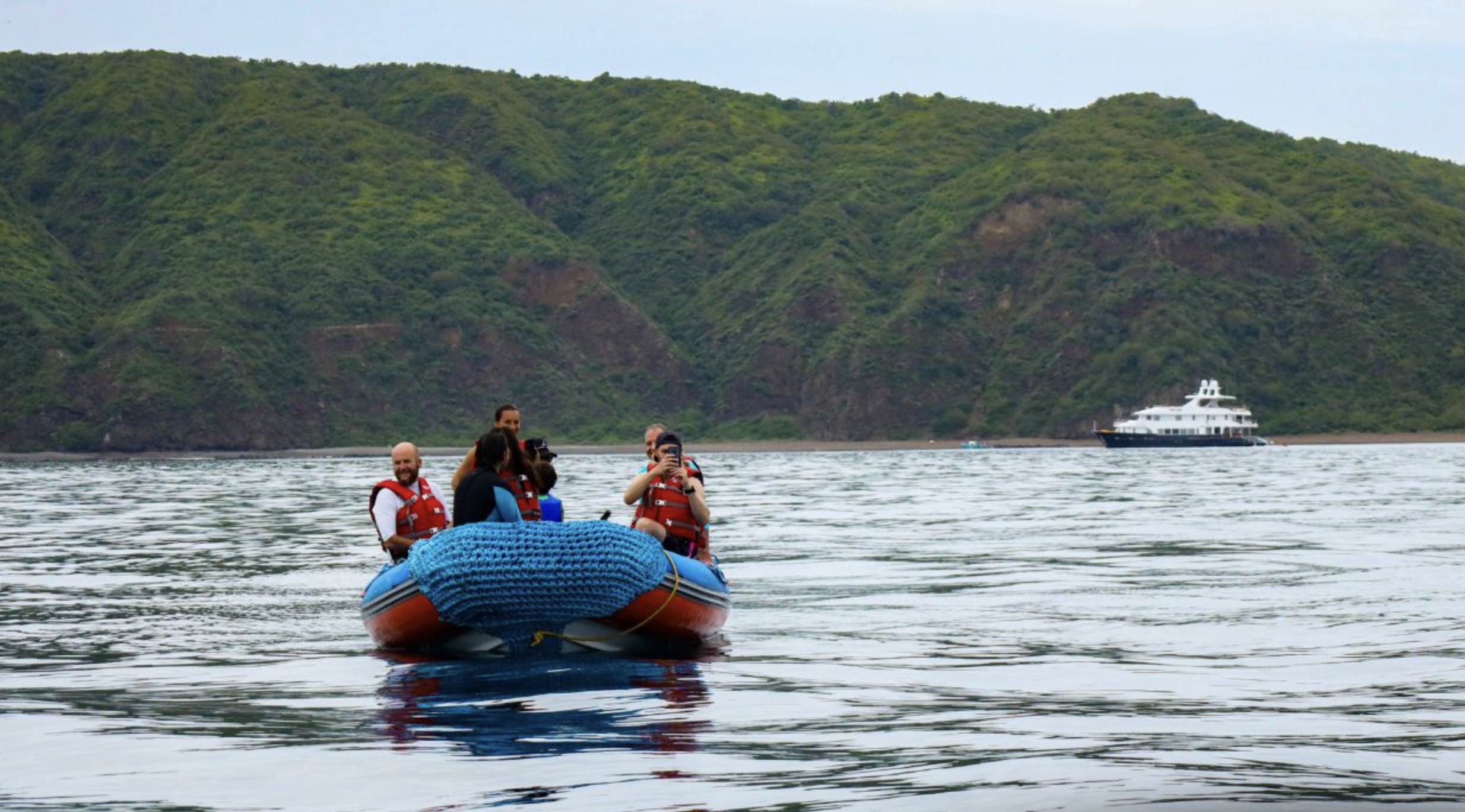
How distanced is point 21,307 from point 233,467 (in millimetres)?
46712

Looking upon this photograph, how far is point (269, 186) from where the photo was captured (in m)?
175

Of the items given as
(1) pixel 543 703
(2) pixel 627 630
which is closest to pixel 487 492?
(2) pixel 627 630

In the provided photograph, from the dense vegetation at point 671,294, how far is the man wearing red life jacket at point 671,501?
12568cm

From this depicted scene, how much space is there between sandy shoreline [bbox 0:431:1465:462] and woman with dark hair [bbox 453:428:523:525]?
4821 inches

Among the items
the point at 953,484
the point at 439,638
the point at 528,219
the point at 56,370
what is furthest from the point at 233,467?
the point at 439,638

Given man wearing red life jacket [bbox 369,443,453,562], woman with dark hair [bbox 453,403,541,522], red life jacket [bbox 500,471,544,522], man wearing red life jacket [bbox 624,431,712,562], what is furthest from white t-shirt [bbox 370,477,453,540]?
man wearing red life jacket [bbox 624,431,712,562]

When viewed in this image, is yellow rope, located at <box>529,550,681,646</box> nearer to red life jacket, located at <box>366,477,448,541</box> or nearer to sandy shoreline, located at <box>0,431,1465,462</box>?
red life jacket, located at <box>366,477,448,541</box>

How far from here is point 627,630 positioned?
61.7ft

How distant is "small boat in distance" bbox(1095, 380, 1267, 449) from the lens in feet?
479

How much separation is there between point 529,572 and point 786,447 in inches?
5243

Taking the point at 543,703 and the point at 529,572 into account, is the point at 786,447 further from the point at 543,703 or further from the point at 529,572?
the point at 543,703

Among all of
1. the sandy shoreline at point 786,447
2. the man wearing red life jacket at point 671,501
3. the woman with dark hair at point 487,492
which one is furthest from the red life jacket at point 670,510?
the sandy shoreline at point 786,447

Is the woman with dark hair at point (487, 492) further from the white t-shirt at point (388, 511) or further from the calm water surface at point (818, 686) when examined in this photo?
the white t-shirt at point (388, 511)

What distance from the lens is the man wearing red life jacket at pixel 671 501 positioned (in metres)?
19.5
